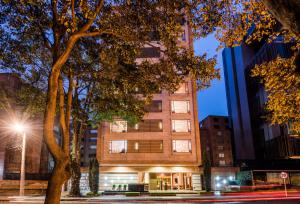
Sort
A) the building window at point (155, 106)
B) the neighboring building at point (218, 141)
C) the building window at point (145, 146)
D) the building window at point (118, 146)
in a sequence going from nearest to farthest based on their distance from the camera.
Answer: the building window at point (145, 146)
the building window at point (118, 146)
the building window at point (155, 106)
the neighboring building at point (218, 141)

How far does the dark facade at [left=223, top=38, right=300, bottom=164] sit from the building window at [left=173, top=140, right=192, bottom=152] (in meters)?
11.1

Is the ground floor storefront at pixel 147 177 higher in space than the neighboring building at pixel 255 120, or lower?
lower

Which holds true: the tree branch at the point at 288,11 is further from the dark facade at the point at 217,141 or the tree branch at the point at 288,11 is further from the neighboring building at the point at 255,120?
the dark facade at the point at 217,141

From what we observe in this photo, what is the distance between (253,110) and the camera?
5072 cm

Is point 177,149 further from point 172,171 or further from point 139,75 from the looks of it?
point 139,75

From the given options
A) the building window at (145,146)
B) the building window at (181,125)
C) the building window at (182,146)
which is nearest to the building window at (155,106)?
the building window at (181,125)

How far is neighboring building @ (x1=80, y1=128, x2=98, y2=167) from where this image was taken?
90750 millimetres

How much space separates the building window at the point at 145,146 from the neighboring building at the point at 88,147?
54.3 meters

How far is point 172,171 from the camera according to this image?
39719 mm

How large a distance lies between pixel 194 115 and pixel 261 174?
49.0ft

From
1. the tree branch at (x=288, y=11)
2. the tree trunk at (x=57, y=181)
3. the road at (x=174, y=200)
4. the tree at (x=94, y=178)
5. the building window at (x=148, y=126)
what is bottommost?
the road at (x=174, y=200)

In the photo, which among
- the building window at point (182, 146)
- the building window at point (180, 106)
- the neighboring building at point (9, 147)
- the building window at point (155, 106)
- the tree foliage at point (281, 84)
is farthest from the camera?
the neighboring building at point (9, 147)

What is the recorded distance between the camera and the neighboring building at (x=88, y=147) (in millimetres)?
90750

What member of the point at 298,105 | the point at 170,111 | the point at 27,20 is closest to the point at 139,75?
the point at 27,20
